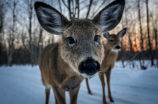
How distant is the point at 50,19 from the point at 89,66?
144cm

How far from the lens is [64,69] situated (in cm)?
223

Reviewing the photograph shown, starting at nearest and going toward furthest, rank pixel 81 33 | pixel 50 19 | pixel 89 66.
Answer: pixel 89 66, pixel 81 33, pixel 50 19

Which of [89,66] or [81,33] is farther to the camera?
[81,33]

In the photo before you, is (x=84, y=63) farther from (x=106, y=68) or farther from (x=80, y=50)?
(x=106, y=68)

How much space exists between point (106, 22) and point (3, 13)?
25105mm

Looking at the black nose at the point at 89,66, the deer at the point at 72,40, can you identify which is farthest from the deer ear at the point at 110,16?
the black nose at the point at 89,66

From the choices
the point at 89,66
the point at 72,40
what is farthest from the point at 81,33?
the point at 89,66

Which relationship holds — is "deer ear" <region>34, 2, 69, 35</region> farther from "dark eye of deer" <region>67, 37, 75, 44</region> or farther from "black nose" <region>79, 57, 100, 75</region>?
"black nose" <region>79, 57, 100, 75</region>

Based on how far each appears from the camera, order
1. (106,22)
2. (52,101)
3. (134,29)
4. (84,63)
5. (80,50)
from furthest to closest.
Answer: (134,29) < (52,101) < (106,22) < (80,50) < (84,63)

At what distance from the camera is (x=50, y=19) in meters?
2.38

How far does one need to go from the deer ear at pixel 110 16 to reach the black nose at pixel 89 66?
4.14 ft

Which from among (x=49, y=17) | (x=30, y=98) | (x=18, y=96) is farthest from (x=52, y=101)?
(x=49, y=17)

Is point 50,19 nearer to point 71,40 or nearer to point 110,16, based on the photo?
point 71,40

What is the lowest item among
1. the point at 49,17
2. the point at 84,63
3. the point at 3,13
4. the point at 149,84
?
the point at 149,84
